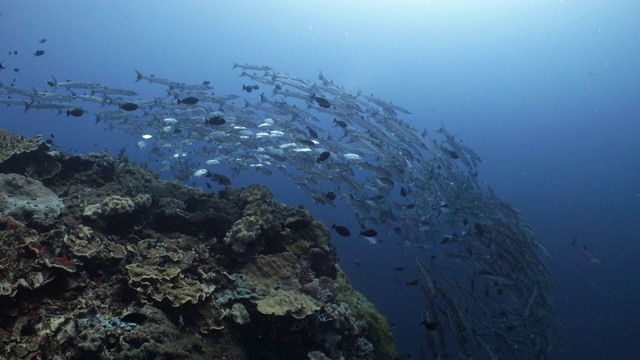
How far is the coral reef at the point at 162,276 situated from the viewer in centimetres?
453

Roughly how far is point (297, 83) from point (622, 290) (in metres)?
58.6

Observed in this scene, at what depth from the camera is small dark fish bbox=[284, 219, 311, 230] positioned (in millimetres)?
8234

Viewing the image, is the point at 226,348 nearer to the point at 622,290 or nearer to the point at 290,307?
the point at 290,307

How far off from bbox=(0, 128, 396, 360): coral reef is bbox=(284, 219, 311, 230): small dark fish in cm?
3

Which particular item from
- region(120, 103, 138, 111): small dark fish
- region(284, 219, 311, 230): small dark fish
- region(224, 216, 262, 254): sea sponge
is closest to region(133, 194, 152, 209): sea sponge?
region(224, 216, 262, 254): sea sponge

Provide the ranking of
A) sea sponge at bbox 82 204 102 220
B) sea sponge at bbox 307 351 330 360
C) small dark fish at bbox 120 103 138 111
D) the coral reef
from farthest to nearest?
small dark fish at bbox 120 103 138 111
sea sponge at bbox 82 204 102 220
sea sponge at bbox 307 351 330 360
the coral reef

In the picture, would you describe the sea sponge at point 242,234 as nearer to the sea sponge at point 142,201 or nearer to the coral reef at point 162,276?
the coral reef at point 162,276

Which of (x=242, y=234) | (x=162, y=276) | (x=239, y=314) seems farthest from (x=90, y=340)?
(x=242, y=234)

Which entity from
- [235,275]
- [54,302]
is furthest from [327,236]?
[54,302]

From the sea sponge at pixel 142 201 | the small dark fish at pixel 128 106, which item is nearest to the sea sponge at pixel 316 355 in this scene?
the sea sponge at pixel 142 201

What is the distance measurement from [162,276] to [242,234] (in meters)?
1.90

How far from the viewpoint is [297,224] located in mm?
8242

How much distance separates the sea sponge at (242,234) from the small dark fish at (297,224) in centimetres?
94

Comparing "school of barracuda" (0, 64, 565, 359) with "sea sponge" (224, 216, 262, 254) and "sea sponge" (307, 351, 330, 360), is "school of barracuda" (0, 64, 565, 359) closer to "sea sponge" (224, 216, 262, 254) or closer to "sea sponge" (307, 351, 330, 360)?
"sea sponge" (224, 216, 262, 254)
